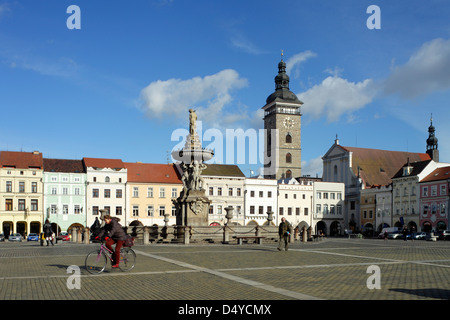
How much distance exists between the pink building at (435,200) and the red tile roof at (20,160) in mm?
51883

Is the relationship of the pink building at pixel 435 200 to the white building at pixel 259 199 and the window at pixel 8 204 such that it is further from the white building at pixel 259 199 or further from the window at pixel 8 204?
the window at pixel 8 204

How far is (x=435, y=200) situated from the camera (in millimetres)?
65938

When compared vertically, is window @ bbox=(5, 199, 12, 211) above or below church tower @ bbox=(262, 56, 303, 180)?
below

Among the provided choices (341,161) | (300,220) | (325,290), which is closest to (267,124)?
(341,161)

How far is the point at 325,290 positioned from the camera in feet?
33.4

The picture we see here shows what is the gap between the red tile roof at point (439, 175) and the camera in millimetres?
65219

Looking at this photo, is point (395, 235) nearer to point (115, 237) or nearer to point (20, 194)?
point (20, 194)

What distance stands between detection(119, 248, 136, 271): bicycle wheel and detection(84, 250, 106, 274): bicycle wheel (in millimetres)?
517

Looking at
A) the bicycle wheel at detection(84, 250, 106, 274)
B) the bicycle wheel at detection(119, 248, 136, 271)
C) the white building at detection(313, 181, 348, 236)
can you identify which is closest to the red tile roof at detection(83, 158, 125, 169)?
the white building at detection(313, 181, 348, 236)

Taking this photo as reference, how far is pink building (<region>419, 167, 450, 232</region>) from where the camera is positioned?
63.8m

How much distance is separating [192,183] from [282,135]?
239 ft

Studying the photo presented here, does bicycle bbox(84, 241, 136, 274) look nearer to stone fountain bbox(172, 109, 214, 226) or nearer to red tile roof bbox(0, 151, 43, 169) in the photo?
stone fountain bbox(172, 109, 214, 226)

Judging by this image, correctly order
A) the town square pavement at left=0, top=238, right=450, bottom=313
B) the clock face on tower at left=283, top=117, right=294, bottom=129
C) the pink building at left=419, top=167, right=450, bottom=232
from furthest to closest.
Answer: the clock face on tower at left=283, top=117, right=294, bottom=129
the pink building at left=419, top=167, right=450, bottom=232
the town square pavement at left=0, top=238, right=450, bottom=313
